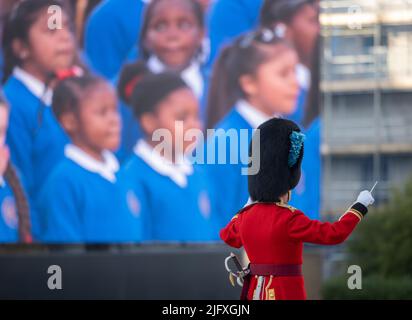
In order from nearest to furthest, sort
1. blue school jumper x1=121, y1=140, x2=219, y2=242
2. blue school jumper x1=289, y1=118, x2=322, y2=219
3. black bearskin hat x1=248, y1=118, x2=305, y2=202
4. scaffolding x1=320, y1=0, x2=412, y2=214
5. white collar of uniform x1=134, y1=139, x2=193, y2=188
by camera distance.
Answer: black bearskin hat x1=248, y1=118, x2=305, y2=202
blue school jumper x1=289, y1=118, x2=322, y2=219
white collar of uniform x1=134, y1=139, x2=193, y2=188
blue school jumper x1=121, y1=140, x2=219, y2=242
scaffolding x1=320, y1=0, x2=412, y2=214

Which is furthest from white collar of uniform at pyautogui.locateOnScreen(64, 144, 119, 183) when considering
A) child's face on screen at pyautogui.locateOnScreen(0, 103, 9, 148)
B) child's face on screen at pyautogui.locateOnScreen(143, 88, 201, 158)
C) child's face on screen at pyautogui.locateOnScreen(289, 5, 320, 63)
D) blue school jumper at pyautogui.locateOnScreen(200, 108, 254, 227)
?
child's face on screen at pyautogui.locateOnScreen(289, 5, 320, 63)

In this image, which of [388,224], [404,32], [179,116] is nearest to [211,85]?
[179,116]

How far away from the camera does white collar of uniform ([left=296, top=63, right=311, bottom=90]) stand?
391 inches

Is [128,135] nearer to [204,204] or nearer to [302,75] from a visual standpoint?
[204,204]

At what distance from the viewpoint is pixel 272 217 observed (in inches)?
175

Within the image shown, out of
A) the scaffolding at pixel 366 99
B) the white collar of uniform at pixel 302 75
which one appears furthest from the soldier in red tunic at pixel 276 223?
the scaffolding at pixel 366 99

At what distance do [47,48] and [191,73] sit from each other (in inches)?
58.5

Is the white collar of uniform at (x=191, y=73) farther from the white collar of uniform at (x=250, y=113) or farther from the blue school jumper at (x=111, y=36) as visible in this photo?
the white collar of uniform at (x=250, y=113)

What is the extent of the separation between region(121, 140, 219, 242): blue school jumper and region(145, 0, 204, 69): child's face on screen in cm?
93

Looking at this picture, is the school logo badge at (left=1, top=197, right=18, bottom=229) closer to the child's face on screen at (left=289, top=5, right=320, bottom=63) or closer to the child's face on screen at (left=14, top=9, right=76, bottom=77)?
the child's face on screen at (left=14, top=9, right=76, bottom=77)

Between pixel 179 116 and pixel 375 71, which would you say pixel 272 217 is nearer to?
pixel 179 116

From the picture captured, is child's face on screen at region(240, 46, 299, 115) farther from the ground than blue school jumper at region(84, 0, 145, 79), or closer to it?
closer to it

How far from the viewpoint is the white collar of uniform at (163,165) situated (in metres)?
9.82

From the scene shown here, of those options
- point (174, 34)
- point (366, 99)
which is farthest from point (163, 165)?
point (366, 99)
